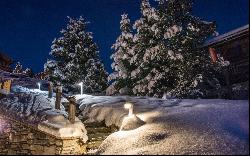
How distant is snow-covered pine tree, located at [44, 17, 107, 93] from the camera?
113ft

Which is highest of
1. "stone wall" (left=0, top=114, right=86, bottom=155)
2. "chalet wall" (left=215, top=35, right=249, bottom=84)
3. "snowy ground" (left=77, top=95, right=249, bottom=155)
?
"chalet wall" (left=215, top=35, right=249, bottom=84)

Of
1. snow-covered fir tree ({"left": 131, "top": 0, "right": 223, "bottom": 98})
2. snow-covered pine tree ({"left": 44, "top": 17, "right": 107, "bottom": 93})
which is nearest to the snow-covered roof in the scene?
snow-covered fir tree ({"left": 131, "top": 0, "right": 223, "bottom": 98})

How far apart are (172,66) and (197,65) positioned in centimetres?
171

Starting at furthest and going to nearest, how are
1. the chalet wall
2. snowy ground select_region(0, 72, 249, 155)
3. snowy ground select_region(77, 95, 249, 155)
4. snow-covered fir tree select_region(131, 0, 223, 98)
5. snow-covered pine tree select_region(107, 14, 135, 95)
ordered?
snow-covered pine tree select_region(107, 14, 135, 95), snow-covered fir tree select_region(131, 0, 223, 98), the chalet wall, snowy ground select_region(0, 72, 249, 155), snowy ground select_region(77, 95, 249, 155)

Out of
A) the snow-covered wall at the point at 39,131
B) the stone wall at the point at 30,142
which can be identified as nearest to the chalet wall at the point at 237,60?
the snow-covered wall at the point at 39,131

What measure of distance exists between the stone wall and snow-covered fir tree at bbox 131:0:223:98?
11.2 meters

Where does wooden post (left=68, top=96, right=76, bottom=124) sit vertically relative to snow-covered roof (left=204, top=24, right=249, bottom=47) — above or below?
below

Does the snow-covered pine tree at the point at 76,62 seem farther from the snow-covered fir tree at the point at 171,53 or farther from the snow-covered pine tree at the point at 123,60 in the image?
the snow-covered fir tree at the point at 171,53

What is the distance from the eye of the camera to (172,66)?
22.7 metres

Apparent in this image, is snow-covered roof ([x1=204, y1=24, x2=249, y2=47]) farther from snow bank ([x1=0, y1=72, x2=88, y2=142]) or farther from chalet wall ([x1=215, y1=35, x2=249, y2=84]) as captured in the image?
snow bank ([x1=0, y1=72, x2=88, y2=142])

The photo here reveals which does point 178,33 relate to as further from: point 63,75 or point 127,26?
point 63,75

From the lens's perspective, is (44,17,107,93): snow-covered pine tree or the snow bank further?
(44,17,107,93): snow-covered pine tree

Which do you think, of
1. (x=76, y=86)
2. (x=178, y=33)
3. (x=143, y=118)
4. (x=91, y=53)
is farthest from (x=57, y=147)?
(x=91, y=53)

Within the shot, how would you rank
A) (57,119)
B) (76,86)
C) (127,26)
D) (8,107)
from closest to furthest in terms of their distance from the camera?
(57,119), (8,107), (127,26), (76,86)
